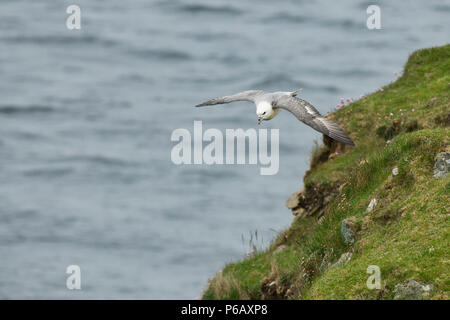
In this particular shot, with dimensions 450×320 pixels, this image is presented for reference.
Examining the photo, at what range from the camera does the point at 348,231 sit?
41.8 ft

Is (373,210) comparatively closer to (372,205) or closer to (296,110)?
(372,205)

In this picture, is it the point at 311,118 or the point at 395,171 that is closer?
the point at 395,171

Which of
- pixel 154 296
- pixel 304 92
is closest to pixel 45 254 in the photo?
pixel 154 296

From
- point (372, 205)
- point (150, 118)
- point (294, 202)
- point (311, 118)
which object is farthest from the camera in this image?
point (150, 118)

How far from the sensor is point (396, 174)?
515 inches

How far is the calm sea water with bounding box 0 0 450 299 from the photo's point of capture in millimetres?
38375

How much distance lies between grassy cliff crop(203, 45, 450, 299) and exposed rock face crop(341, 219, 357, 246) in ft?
0.05

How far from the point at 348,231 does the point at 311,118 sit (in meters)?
2.49

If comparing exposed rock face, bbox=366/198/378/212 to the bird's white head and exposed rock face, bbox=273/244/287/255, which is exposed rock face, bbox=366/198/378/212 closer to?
the bird's white head

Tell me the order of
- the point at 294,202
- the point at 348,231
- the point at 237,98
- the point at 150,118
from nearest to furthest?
the point at 348,231 < the point at 237,98 < the point at 294,202 < the point at 150,118

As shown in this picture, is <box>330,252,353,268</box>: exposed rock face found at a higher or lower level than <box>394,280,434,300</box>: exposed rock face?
higher

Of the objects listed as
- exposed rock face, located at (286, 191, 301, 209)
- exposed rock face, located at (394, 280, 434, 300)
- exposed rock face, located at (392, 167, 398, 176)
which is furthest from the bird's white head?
exposed rock face, located at (394, 280, 434, 300)

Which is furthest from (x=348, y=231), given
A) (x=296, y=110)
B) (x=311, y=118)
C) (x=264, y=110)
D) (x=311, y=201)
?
(x=311, y=201)
